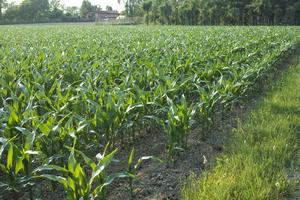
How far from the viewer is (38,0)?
98438 millimetres

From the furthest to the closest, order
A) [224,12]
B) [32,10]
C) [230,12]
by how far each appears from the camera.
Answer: [32,10]
[224,12]
[230,12]

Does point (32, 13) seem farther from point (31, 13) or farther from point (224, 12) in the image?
point (224, 12)

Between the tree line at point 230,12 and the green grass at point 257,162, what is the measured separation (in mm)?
45333

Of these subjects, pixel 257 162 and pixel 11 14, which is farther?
pixel 11 14

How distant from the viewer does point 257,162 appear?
2.53 metres

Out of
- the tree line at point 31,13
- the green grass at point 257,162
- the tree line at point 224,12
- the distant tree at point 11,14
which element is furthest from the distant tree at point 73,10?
the green grass at point 257,162

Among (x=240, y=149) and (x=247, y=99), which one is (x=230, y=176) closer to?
(x=240, y=149)

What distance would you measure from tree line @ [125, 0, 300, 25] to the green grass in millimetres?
45333

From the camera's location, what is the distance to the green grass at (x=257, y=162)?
2.17m

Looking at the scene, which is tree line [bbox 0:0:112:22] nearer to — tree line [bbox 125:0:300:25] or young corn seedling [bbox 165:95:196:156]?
tree line [bbox 125:0:300:25]

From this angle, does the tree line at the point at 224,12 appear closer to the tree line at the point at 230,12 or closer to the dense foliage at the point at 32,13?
the tree line at the point at 230,12

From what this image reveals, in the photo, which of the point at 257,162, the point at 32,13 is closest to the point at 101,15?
the point at 32,13

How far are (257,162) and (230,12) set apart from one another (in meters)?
47.2

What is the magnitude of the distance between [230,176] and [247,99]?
3097 mm
